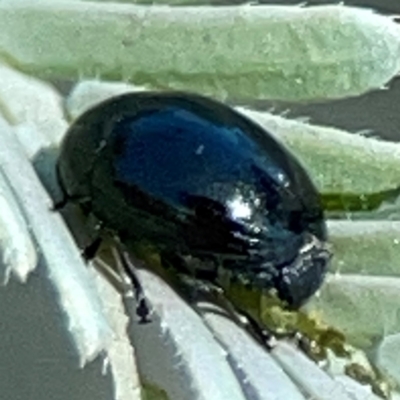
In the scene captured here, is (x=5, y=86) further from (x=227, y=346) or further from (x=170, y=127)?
(x=227, y=346)

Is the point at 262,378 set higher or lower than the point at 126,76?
lower

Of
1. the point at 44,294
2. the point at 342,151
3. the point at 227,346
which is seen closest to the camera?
the point at 44,294

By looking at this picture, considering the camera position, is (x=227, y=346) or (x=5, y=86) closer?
(x=227, y=346)

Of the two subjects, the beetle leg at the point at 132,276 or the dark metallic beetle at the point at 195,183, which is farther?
the dark metallic beetle at the point at 195,183

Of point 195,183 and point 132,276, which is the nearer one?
point 132,276

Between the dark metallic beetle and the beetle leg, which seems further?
the dark metallic beetle

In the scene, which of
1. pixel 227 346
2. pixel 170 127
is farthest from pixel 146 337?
pixel 170 127

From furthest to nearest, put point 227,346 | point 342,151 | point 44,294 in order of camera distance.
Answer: point 342,151 → point 227,346 → point 44,294

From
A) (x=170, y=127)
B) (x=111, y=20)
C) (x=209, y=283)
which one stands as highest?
(x=111, y=20)
